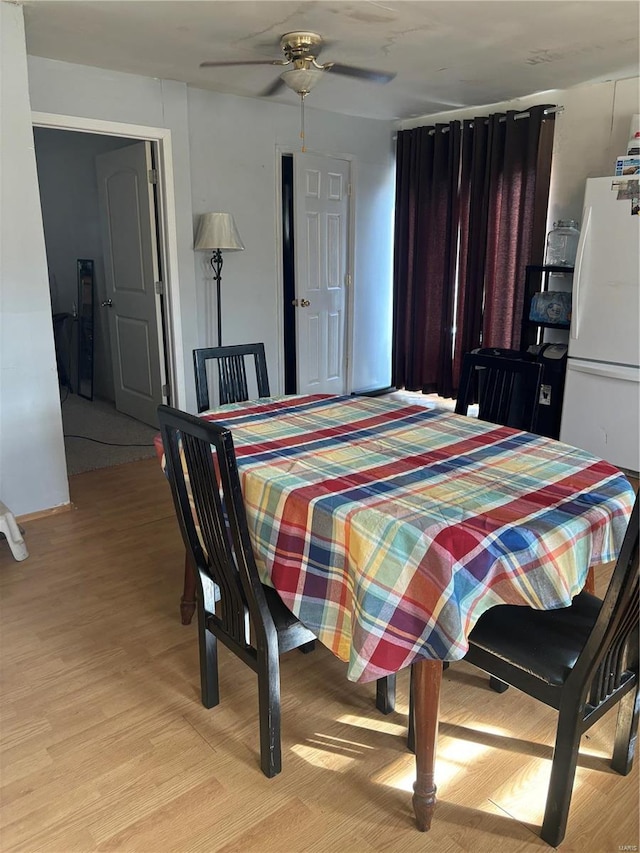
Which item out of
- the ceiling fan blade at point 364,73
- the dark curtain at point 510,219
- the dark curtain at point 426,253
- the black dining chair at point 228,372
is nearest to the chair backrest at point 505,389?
the black dining chair at point 228,372

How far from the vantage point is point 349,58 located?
11.5 ft

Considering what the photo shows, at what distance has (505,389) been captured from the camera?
259 centimetres

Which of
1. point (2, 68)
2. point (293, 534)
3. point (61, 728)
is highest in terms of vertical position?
point (2, 68)

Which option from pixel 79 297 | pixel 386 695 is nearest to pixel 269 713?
pixel 386 695

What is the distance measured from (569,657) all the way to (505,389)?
131cm

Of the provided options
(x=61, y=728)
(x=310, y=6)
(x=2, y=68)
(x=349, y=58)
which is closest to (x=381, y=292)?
(x=349, y=58)

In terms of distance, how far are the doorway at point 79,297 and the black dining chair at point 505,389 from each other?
250 cm

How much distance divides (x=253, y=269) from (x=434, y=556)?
12.6 feet

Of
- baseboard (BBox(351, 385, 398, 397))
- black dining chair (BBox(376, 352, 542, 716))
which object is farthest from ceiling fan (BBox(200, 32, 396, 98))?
baseboard (BBox(351, 385, 398, 397))

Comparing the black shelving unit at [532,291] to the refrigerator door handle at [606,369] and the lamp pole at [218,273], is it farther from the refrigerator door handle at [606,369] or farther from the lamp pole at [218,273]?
the lamp pole at [218,273]

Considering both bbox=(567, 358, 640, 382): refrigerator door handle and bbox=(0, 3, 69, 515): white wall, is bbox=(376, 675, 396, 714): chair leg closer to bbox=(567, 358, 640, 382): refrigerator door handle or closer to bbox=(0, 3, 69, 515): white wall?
bbox=(0, 3, 69, 515): white wall

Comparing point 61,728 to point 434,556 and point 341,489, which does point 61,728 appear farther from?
point 434,556

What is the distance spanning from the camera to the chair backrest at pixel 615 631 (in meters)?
1.32

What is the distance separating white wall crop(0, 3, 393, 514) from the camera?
3.10m
